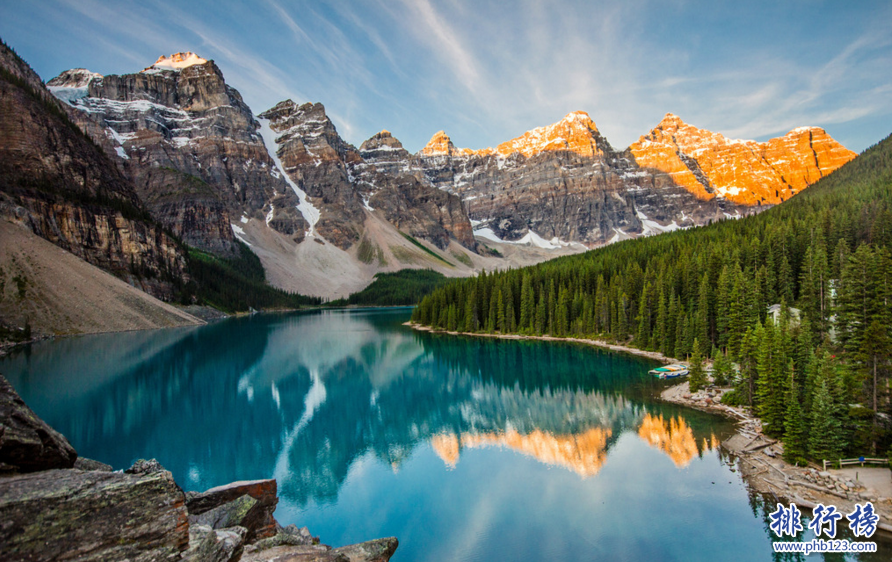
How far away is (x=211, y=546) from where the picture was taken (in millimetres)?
7855

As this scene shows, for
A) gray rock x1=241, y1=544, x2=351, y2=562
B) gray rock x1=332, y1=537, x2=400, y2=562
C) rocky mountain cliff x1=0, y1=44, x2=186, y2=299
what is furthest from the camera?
rocky mountain cliff x1=0, y1=44, x2=186, y2=299

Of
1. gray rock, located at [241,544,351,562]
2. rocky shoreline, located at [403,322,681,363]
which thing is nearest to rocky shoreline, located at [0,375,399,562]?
gray rock, located at [241,544,351,562]

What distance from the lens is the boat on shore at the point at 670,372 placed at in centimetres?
4334

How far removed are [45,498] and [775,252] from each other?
214 feet

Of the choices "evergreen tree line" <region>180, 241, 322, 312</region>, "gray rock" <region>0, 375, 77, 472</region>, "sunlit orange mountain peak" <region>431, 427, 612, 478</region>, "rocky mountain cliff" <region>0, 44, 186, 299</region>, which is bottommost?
"sunlit orange mountain peak" <region>431, 427, 612, 478</region>

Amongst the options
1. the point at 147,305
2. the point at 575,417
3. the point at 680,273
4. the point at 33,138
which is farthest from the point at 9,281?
the point at 680,273

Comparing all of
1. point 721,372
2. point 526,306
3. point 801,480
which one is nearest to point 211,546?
point 801,480

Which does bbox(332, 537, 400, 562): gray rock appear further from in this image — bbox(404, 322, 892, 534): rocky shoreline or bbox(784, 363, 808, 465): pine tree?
bbox(784, 363, 808, 465): pine tree

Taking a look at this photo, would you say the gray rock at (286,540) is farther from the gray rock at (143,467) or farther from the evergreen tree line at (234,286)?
the evergreen tree line at (234,286)

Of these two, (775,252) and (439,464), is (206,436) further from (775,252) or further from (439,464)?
(775,252)

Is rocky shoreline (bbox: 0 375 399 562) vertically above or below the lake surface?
above

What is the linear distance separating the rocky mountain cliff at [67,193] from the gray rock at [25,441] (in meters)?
94.5

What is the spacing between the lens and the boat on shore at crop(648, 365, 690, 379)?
4334 cm

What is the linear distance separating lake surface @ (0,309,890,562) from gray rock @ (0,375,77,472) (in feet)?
40.9
